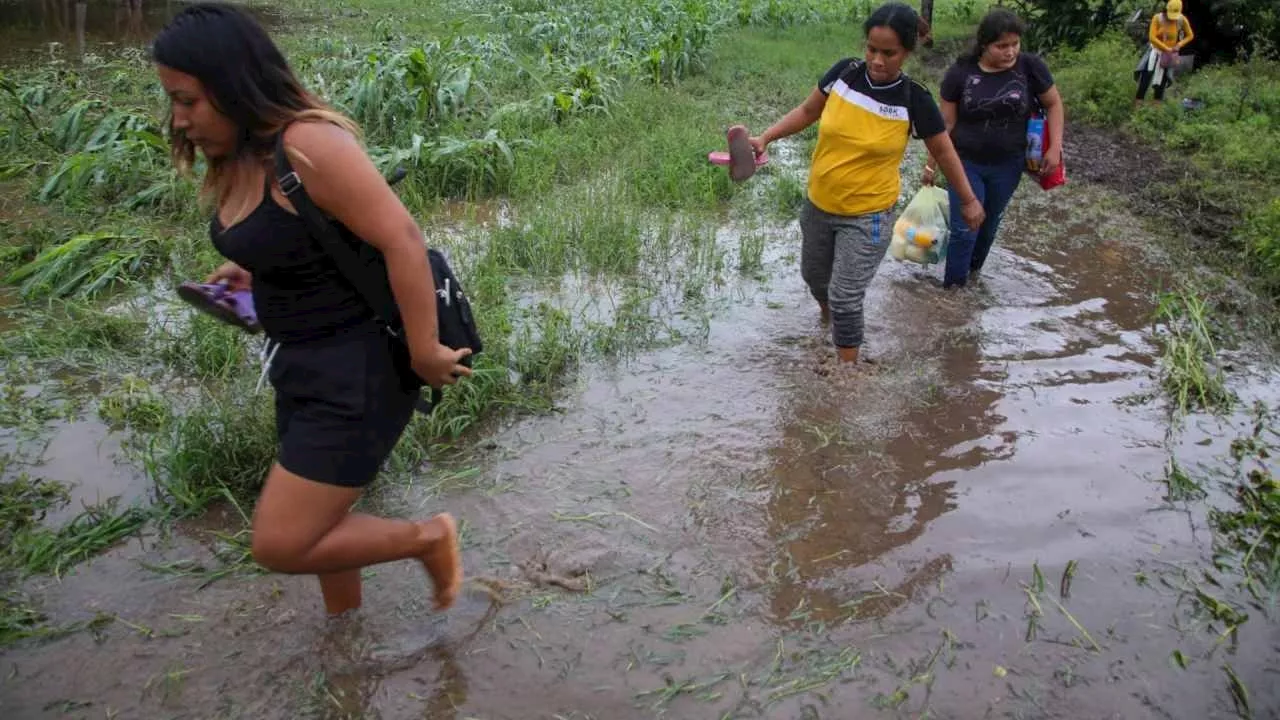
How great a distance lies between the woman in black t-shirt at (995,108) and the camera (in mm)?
5062

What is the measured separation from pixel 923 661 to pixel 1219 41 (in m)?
14.1

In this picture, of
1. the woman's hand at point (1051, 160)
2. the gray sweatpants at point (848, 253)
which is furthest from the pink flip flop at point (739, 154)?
the woman's hand at point (1051, 160)

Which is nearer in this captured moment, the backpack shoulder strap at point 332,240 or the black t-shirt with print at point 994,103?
the backpack shoulder strap at point 332,240

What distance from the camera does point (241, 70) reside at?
201 centimetres

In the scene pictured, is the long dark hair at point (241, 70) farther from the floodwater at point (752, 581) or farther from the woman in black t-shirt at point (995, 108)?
the woman in black t-shirt at point (995, 108)

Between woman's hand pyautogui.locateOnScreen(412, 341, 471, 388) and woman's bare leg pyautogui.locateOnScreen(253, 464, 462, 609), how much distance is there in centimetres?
35

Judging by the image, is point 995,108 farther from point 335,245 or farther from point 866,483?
point 335,245

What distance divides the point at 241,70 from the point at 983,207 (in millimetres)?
4503

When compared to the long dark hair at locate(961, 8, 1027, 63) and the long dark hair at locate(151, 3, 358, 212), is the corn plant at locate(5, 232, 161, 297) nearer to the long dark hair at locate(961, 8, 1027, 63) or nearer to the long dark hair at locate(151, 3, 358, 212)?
the long dark hair at locate(151, 3, 358, 212)

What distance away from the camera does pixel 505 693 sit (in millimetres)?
2641

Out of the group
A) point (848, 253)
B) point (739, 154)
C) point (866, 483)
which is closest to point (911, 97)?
point (848, 253)

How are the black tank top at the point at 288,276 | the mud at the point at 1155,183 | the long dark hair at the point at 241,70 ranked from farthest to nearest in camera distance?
the mud at the point at 1155,183, the black tank top at the point at 288,276, the long dark hair at the point at 241,70

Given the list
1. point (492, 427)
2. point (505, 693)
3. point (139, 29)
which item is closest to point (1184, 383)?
point (492, 427)

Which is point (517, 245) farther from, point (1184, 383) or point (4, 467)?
point (1184, 383)
